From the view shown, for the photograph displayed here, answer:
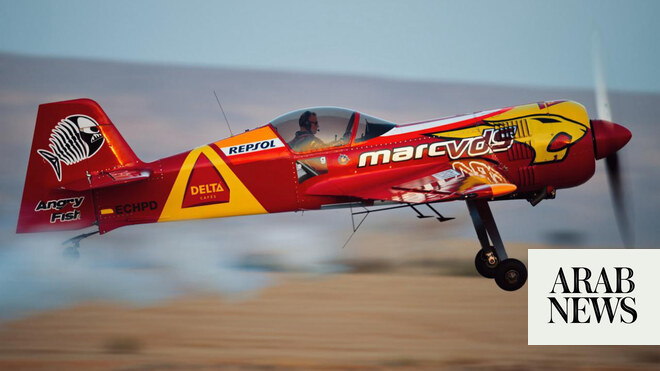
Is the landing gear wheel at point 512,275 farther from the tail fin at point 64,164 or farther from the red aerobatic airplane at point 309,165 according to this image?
the tail fin at point 64,164

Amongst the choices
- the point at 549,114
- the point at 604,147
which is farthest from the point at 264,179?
the point at 604,147

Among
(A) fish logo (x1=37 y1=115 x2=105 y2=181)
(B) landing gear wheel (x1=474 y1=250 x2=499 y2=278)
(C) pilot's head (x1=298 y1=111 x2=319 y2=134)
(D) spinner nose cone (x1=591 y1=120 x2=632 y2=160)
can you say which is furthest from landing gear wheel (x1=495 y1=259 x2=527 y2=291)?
(A) fish logo (x1=37 y1=115 x2=105 y2=181)

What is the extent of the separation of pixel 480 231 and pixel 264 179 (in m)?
3.09

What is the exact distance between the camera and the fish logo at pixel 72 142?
10.8 metres

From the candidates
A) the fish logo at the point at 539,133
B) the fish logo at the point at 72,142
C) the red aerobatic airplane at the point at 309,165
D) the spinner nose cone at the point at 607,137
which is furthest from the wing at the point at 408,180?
the fish logo at the point at 72,142

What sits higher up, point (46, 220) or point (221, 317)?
point (46, 220)

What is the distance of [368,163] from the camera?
10.6 meters

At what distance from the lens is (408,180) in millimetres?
10547

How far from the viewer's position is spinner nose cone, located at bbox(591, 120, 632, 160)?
1068 centimetres

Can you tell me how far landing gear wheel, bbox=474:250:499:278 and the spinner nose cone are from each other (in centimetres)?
191

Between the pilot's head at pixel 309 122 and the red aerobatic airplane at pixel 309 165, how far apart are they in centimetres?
2

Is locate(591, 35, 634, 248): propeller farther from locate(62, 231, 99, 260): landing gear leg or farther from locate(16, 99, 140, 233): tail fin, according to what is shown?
locate(62, 231, 99, 260): landing gear leg

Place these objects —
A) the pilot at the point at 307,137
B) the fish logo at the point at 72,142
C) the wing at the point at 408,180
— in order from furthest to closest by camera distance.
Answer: the fish logo at the point at 72,142 → the pilot at the point at 307,137 → the wing at the point at 408,180

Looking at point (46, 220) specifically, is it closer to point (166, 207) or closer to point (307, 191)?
point (166, 207)
